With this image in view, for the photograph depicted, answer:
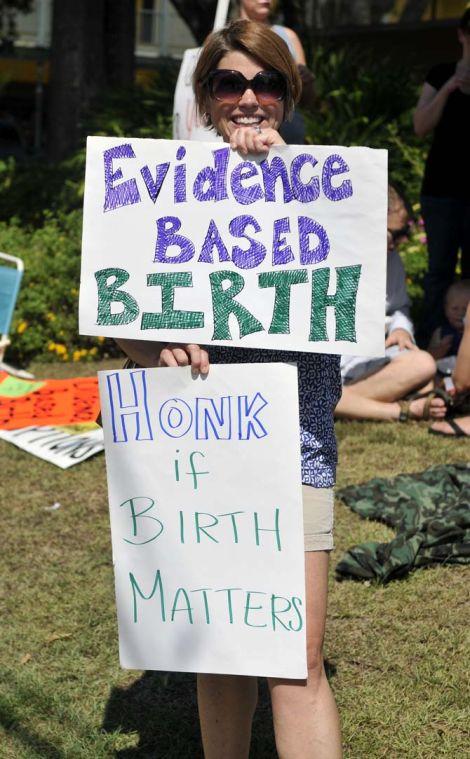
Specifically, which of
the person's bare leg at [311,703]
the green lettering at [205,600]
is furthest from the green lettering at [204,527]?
the person's bare leg at [311,703]

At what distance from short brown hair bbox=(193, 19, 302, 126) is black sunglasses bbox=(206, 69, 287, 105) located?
23 mm

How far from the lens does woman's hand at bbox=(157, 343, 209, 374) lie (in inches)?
100

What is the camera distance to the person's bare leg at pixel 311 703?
2512 mm

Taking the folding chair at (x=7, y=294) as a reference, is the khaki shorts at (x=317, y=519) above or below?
below

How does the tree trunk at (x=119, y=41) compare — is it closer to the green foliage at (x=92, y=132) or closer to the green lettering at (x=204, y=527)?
the green foliage at (x=92, y=132)

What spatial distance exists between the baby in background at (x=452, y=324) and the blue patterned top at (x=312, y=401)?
13.0ft

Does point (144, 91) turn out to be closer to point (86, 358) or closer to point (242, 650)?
point (86, 358)

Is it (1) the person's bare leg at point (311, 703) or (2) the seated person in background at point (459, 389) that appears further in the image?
(2) the seated person in background at point (459, 389)

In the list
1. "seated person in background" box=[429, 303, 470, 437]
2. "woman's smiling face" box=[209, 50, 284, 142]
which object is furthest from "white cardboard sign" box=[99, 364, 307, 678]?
"seated person in background" box=[429, 303, 470, 437]

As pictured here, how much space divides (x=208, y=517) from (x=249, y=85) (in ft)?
3.34

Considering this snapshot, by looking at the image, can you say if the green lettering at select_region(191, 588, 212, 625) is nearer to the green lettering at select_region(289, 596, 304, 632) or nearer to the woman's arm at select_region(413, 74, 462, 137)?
→ the green lettering at select_region(289, 596, 304, 632)

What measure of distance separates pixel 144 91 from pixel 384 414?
263 inches

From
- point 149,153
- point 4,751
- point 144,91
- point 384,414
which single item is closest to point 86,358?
point 384,414

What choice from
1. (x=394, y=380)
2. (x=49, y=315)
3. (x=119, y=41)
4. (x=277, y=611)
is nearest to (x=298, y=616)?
(x=277, y=611)
